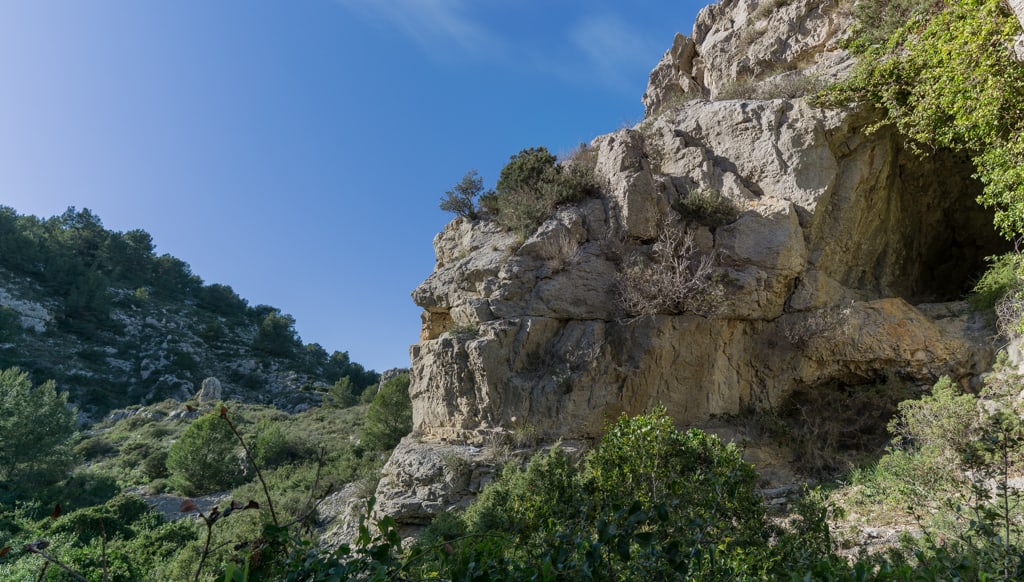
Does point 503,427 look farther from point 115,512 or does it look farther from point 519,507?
point 115,512

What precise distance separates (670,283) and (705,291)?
2.31ft

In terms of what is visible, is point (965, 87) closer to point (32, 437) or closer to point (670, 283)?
point (670, 283)

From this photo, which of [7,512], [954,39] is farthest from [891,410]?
[7,512]

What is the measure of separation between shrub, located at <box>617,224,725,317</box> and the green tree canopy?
2445cm

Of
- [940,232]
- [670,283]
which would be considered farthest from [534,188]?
[940,232]

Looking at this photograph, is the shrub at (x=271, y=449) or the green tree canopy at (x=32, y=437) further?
the shrub at (x=271, y=449)

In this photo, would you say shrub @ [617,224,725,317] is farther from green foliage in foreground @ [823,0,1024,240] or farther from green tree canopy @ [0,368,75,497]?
green tree canopy @ [0,368,75,497]

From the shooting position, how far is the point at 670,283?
9594 mm

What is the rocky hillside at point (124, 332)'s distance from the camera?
37.1 m

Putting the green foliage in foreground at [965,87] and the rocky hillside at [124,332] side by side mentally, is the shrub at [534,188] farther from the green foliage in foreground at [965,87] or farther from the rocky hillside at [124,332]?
the rocky hillside at [124,332]

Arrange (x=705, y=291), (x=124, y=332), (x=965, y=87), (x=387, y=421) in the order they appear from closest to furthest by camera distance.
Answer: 1. (x=965, y=87)
2. (x=705, y=291)
3. (x=387, y=421)
4. (x=124, y=332)

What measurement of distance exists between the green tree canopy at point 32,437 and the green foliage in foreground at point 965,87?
1200 inches

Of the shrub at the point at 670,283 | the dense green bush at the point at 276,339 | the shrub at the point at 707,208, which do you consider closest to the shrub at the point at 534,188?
the shrub at the point at 707,208

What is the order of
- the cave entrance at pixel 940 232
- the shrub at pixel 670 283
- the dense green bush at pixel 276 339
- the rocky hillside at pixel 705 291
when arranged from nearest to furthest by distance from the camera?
1. the rocky hillside at pixel 705 291
2. the shrub at pixel 670 283
3. the cave entrance at pixel 940 232
4. the dense green bush at pixel 276 339
